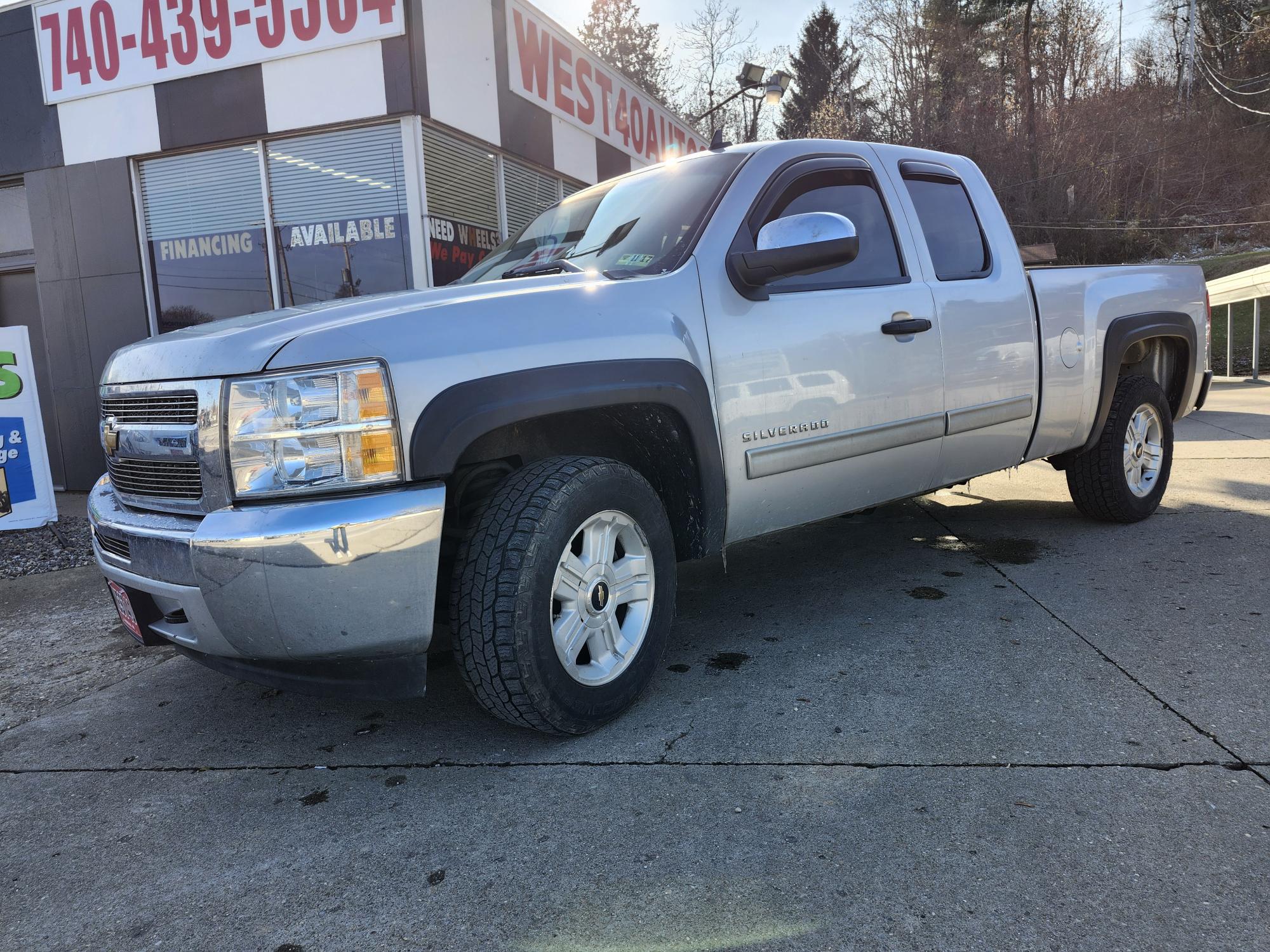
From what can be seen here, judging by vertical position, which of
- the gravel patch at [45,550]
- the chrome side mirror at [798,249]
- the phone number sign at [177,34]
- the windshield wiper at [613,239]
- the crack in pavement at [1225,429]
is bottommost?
the crack in pavement at [1225,429]

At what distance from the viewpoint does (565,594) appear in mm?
2543

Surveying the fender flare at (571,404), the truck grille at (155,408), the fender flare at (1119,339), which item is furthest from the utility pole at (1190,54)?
the truck grille at (155,408)

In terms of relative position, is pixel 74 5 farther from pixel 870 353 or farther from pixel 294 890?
pixel 294 890

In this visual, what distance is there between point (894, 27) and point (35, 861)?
43.7 m

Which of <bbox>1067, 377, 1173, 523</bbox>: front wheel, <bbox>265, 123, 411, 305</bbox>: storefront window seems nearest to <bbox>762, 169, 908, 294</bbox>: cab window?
<bbox>1067, 377, 1173, 523</bbox>: front wheel

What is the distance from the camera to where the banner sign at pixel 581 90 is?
823 centimetres

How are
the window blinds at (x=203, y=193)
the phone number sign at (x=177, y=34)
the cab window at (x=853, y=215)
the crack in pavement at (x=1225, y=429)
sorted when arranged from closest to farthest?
1. the cab window at (x=853, y=215)
2. the phone number sign at (x=177, y=34)
3. the window blinds at (x=203, y=193)
4. the crack in pavement at (x=1225, y=429)

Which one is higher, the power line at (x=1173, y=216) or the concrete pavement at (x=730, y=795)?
the power line at (x=1173, y=216)

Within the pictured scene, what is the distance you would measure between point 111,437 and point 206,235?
5.80 meters

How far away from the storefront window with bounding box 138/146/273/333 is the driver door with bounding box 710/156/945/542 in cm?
572

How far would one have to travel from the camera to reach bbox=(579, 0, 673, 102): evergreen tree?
37438mm

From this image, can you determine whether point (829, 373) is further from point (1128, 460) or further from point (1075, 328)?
point (1128, 460)

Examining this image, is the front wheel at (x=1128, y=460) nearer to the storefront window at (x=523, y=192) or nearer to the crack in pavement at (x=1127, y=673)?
the crack in pavement at (x=1127, y=673)

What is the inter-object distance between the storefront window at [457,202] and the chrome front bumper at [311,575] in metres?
5.02
